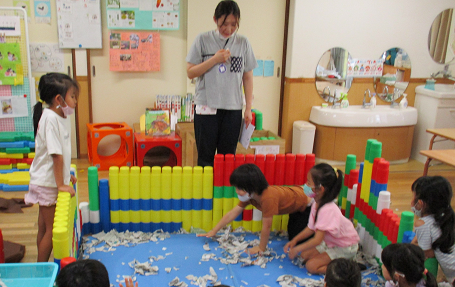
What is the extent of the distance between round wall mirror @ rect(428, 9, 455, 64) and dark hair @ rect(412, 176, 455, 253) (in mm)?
3606

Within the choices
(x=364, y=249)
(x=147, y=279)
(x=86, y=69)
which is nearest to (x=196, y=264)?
(x=147, y=279)

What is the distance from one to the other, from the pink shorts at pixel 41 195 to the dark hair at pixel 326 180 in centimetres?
144

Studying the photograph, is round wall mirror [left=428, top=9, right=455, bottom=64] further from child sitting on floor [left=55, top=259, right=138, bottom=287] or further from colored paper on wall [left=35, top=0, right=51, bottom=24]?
child sitting on floor [left=55, top=259, right=138, bottom=287]

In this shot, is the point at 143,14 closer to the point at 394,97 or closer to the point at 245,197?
the point at 245,197

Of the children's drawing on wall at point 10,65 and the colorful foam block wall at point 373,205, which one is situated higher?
the children's drawing on wall at point 10,65

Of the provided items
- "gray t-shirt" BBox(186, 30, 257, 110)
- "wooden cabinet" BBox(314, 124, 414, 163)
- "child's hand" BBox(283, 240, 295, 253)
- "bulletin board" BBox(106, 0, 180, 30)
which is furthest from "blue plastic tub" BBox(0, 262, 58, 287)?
"wooden cabinet" BBox(314, 124, 414, 163)

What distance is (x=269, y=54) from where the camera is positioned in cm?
492

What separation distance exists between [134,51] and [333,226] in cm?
317

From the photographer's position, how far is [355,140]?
476 centimetres

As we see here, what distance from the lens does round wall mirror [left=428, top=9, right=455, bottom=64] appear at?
5.09 m

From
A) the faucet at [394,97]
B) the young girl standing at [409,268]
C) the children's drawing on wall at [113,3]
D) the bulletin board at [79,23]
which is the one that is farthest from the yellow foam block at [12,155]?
the faucet at [394,97]

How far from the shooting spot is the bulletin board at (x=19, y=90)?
4.09 meters

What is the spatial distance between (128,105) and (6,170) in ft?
4.69

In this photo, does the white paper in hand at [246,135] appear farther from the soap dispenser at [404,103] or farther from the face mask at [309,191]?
the soap dispenser at [404,103]
